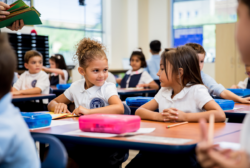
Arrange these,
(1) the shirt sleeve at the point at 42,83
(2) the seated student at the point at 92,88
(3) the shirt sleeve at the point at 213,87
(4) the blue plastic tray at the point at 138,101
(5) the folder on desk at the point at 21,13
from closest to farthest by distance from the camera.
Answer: (2) the seated student at the point at 92,88 < (5) the folder on desk at the point at 21,13 < (4) the blue plastic tray at the point at 138,101 < (3) the shirt sleeve at the point at 213,87 < (1) the shirt sleeve at the point at 42,83

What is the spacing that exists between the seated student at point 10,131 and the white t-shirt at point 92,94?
3.75 feet

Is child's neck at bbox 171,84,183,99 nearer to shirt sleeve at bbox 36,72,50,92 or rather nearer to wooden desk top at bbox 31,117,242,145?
wooden desk top at bbox 31,117,242,145

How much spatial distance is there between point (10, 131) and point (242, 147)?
0.56 meters

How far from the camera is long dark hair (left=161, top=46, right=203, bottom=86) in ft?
5.57

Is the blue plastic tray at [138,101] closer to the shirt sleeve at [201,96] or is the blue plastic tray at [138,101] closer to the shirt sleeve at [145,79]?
the shirt sleeve at [201,96]

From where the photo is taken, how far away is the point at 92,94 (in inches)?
78.0

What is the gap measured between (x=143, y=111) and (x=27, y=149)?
0.93 m

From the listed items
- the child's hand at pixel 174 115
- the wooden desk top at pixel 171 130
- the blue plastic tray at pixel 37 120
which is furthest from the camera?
the child's hand at pixel 174 115

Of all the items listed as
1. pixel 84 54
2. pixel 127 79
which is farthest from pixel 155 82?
pixel 84 54

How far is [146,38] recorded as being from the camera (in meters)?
8.40

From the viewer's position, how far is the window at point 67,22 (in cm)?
654

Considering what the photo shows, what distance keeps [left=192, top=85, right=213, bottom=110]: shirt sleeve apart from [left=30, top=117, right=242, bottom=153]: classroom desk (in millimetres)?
194

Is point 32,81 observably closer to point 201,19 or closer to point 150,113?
point 150,113

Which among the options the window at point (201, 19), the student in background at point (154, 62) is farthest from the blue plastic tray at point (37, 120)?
the window at point (201, 19)
